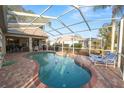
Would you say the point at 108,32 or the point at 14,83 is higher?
the point at 108,32

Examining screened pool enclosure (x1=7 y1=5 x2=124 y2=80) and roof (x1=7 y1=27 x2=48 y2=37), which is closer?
screened pool enclosure (x1=7 y1=5 x2=124 y2=80)

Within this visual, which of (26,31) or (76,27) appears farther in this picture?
(26,31)

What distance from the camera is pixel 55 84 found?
6488 mm

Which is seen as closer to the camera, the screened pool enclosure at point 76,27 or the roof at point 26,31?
the screened pool enclosure at point 76,27

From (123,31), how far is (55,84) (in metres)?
4.80

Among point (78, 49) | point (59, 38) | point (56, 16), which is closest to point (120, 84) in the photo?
point (56, 16)
